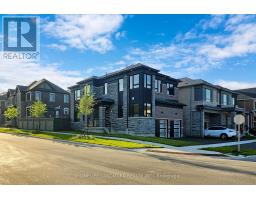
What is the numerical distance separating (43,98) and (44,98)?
234mm

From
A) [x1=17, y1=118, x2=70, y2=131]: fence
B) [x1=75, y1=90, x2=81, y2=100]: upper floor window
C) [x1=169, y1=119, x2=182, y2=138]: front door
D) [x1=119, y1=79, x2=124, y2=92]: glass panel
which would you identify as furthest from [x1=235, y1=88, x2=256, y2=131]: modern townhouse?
[x1=17, y1=118, x2=70, y2=131]: fence

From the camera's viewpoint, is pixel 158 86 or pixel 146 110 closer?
pixel 146 110

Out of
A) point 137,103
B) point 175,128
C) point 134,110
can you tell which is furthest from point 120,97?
point 175,128

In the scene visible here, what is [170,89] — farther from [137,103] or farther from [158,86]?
[137,103]

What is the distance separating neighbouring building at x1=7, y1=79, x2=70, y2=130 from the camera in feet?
176

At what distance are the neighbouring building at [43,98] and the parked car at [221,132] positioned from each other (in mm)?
32894

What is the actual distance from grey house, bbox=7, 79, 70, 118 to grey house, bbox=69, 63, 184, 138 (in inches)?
730

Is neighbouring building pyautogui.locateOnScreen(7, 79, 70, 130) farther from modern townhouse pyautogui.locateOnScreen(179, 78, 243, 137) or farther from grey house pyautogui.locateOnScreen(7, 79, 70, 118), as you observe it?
modern townhouse pyautogui.locateOnScreen(179, 78, 243, 137)

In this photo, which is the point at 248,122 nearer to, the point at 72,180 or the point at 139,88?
the point at 139,88

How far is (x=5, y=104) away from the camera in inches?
2761

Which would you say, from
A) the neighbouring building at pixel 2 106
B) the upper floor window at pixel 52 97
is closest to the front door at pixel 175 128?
the upper floor window at pixel 52 97

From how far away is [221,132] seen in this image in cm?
3375

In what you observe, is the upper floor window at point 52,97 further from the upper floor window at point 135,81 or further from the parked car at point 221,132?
the parked car at point 221,132

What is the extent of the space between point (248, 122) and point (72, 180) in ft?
151
